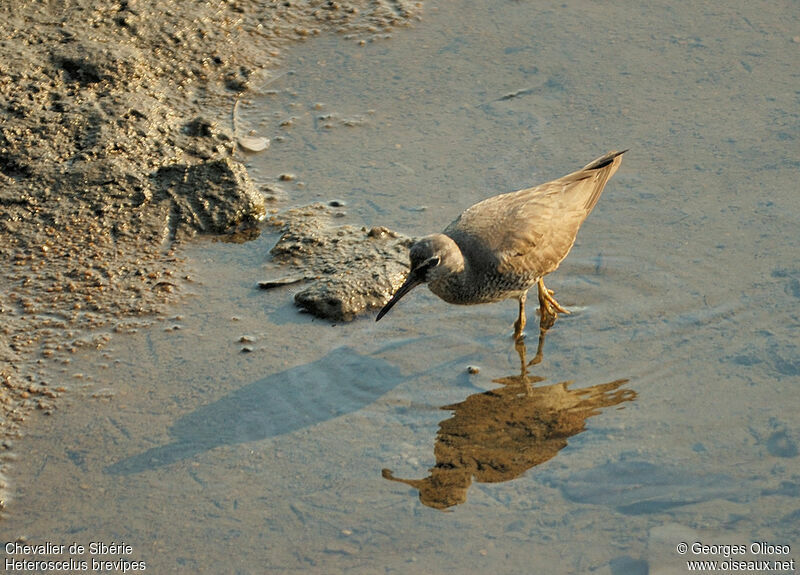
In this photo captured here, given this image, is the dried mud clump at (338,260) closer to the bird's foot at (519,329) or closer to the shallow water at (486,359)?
the shallow water at (486,359)

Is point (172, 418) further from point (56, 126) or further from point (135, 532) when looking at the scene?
point (56, 126)

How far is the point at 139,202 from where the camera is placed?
22.6 ft

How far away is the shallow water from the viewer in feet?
16.2

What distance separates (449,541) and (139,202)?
11.0 feet

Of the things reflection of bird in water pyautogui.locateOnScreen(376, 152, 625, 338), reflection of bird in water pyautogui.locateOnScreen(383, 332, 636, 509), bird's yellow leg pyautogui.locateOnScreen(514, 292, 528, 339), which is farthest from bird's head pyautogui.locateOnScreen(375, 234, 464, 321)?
reflection of bird in water pyautogui.locateOnScreen(383, 332, 636, 509)

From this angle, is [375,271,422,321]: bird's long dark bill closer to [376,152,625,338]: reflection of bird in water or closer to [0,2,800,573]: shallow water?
[376,152,625,338]: reflection of bird in water

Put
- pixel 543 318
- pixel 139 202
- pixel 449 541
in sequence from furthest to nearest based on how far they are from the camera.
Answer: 1. pixel 139 202
2. pixel 543 318
3. pixel 449 541

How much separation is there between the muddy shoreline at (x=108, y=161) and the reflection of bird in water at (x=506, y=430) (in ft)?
6.82

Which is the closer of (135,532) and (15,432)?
(135,532)

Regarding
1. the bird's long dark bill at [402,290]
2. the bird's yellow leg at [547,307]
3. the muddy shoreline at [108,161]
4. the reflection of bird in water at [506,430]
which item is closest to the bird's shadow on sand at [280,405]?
the bird's long dark bill at [402,290]

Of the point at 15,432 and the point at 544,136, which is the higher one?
the point at 544,136

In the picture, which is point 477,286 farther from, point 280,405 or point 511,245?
point 280,405

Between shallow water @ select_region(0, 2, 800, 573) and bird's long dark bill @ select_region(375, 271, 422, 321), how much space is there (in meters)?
0.28

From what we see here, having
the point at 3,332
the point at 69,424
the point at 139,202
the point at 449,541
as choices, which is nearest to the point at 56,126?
the point at 139,202
